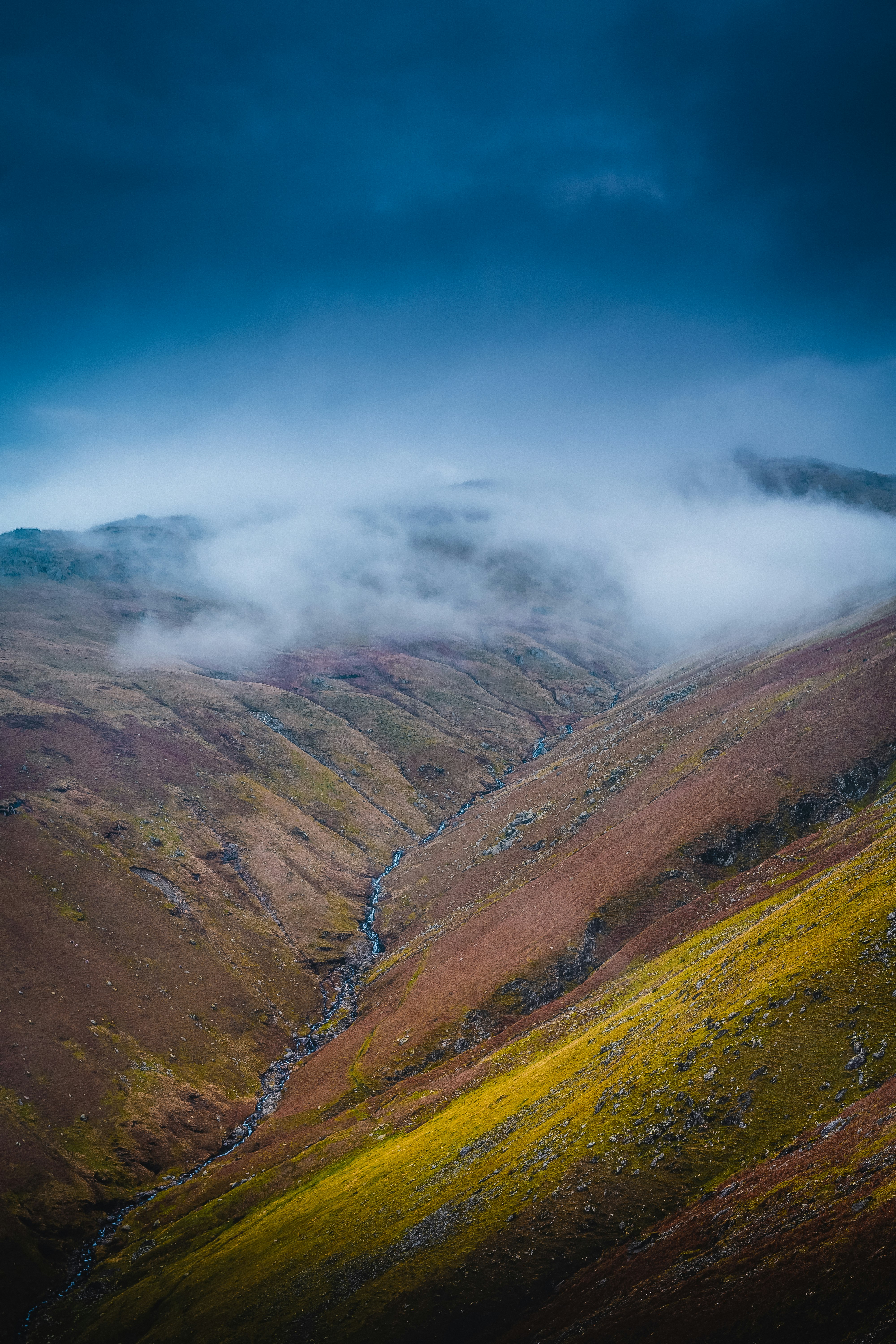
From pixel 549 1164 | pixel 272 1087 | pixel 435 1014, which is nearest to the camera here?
pixel 549 1164

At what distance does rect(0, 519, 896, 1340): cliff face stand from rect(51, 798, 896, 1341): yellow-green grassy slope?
26 centimetres

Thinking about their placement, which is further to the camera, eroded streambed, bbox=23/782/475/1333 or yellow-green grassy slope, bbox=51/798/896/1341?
eroded streambed, bbox=23/782/475/1333

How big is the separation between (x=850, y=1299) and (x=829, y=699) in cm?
10922

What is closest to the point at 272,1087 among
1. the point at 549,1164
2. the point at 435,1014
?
the point at 435,1014

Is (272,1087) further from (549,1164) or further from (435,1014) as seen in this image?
(549,1164)

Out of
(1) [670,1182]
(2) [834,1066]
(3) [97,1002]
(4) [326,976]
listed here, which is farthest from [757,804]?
(3) [97,1002]

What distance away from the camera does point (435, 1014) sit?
93375 millimetres

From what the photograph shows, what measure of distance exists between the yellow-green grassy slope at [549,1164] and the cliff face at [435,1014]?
258 millimetres

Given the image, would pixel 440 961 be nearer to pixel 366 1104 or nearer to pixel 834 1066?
pixel 366 1104

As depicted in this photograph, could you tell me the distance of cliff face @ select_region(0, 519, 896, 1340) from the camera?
4309cm

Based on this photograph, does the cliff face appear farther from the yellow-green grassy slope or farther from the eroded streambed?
the eroded streambed

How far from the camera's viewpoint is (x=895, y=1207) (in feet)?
88.4

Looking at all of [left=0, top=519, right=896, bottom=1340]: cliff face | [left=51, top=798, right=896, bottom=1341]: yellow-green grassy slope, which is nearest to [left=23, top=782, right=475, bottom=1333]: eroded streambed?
[left=0, top=519, right=896, bottom=1340]: cliff face

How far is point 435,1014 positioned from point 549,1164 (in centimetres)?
4877
